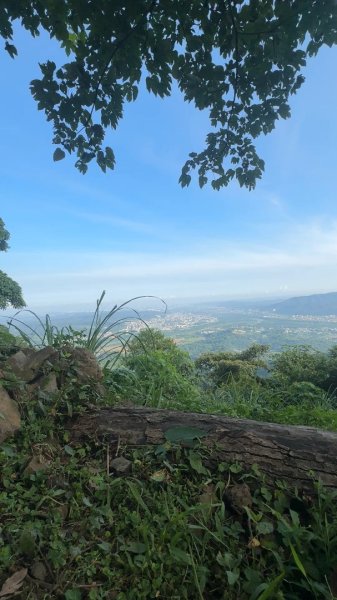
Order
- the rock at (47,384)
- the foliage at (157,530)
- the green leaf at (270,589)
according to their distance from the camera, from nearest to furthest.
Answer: the green leaf at (270,589), the foliage at (157,530), the rock at (47,384)

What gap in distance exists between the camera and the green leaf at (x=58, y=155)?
2.31 m

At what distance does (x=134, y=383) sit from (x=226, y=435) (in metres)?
1.11

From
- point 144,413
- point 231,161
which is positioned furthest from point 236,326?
point 144,413

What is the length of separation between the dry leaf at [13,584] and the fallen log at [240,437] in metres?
0.68

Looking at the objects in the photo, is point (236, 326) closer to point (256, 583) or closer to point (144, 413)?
point (144, 413)

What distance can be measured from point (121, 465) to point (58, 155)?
7.04 ft

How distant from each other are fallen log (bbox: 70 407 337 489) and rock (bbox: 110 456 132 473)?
0.12 metres

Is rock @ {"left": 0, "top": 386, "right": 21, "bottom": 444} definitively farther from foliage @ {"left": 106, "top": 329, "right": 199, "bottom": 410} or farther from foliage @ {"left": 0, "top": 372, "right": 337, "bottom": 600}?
foliage @ {"left": 106, "top": 329, "right": 199, "bottom": 410}

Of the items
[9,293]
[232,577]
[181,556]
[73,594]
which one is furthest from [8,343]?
[9,293]

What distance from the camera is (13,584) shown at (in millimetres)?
1012

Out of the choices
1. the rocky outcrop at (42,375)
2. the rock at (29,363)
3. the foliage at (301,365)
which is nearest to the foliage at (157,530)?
the rocky outcrop at (42,375)

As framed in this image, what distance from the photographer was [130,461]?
1.55m

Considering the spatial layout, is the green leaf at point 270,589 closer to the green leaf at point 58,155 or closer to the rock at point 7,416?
the rock at point 7,416

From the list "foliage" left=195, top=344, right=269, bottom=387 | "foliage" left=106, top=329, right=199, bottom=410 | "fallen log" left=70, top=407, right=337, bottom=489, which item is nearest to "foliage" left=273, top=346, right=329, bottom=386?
"foliage" left=195, top=344, right=269, bottom=387
